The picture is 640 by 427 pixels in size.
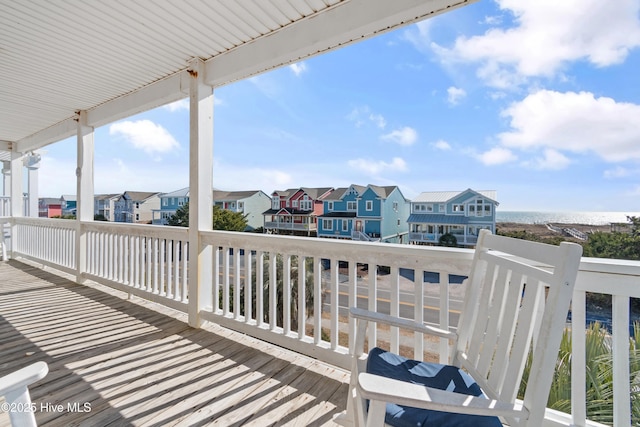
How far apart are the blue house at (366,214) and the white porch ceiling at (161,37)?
1.04 m

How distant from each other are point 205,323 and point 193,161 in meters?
1.50

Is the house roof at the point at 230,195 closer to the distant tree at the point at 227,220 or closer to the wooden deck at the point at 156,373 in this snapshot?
the distant tree at the point at 227,220

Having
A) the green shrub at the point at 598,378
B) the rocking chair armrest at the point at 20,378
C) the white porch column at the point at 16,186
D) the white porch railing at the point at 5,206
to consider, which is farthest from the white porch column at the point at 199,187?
the white porch railing at the point at 5,206

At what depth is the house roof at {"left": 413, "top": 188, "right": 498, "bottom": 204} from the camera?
5.59ft

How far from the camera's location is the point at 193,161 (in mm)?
2854

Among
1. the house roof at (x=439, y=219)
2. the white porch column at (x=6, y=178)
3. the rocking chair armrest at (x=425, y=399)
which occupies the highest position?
the white porch column at (x=6, y=178)

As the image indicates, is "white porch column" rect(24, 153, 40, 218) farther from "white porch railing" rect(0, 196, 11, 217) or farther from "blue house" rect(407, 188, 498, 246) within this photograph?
"blue house" rect(407, 188, 498, 246)

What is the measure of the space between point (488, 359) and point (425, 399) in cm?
53

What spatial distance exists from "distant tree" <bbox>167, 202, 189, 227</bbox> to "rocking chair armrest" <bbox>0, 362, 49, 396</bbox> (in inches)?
93.5

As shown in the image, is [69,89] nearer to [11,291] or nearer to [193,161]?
[193,161]

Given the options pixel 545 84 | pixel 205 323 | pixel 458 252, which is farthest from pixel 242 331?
pixel 545 84

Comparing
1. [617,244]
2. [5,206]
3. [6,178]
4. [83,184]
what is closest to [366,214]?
[617,244]

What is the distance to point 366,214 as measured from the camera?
1993 millimetres

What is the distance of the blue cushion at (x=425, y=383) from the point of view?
93cm
